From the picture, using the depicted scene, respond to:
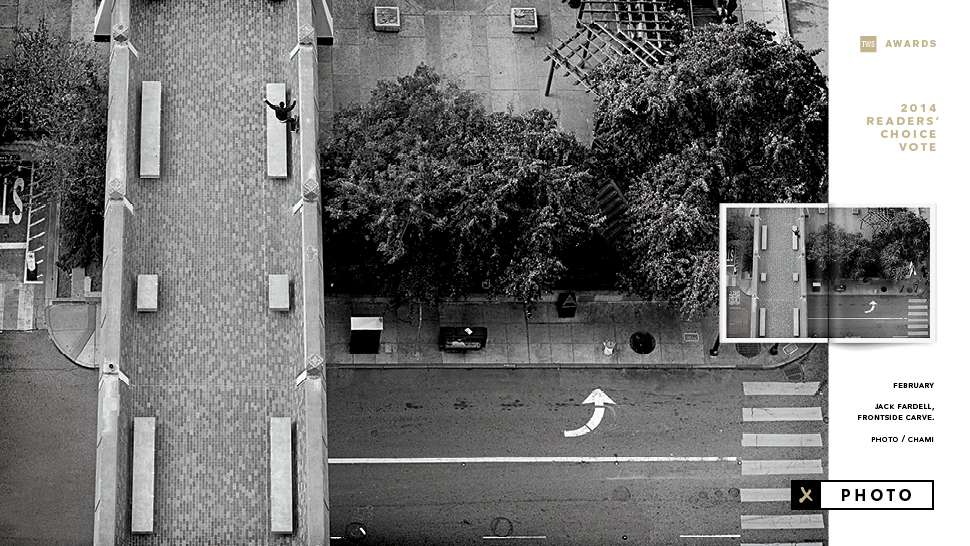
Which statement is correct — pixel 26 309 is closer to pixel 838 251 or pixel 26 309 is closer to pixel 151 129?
pixel 151 129

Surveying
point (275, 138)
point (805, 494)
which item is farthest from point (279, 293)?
point (805, 494)

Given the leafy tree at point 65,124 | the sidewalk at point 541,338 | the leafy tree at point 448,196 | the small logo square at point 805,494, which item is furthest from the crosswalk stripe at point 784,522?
the leafy tree at point 65,124

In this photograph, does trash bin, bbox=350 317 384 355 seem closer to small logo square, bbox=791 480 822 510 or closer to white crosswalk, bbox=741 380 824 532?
white crosswalk, bbox=741 380 824 532

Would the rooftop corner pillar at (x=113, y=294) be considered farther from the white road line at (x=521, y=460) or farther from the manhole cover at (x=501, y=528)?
the manhole cover at (x=501, y=528)

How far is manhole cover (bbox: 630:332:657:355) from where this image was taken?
7156cm

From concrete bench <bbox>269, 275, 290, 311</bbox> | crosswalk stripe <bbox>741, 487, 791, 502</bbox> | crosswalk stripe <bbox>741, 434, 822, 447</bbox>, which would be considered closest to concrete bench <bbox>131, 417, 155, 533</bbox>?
concrete bench <bbox>269, 275, 290, 311</bbox>

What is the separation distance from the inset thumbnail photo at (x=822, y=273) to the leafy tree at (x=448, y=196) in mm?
7570

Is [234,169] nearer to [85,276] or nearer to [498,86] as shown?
[85,276]

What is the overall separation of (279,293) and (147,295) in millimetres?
5258

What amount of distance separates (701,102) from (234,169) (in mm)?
21463

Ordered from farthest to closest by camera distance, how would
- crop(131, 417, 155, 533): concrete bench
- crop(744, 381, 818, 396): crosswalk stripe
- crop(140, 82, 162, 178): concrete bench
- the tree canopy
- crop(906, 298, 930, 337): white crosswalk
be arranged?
1. crop(744, 381, 818, 396): crosswalk stripe
2. crop(906, 298, 930, 337): white crosswalk
3. the tree canopy
4. crop(140, 82, 162, 178): concrete bench
5. crop(131, 417, 155, 533): concrete bench

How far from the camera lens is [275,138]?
60.6 metres

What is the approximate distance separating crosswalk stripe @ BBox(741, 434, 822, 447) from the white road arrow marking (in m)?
6.81

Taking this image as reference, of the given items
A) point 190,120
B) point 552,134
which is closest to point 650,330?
point 552,134
